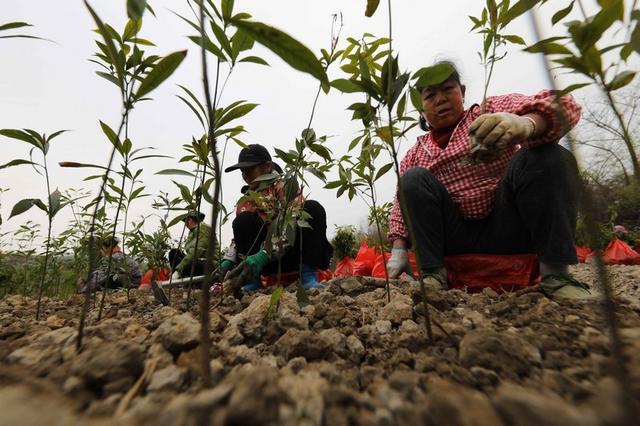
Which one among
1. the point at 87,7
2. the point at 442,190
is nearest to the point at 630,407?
the point at 87,7

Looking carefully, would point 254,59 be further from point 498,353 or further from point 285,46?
point 498,353

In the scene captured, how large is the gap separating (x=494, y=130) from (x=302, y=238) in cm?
149

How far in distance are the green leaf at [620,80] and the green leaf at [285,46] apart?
0.42 meters

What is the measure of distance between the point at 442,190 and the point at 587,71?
3.93 feet

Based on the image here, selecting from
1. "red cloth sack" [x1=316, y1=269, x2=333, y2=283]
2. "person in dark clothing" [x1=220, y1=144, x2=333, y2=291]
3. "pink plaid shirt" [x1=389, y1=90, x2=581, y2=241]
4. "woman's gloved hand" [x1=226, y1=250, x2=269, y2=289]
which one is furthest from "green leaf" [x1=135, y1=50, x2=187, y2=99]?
"red cloth sack" [x1=316, y1=269, x2=333, y2=283]

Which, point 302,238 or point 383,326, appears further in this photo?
point 302,238

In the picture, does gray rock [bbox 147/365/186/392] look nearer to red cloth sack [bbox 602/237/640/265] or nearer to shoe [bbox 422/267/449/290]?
shoe [bbox 422/267/449/290]

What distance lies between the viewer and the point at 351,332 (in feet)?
2.53

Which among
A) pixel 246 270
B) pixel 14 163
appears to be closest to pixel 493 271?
pixel 246 270

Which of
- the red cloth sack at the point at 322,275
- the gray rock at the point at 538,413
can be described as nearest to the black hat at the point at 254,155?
the red cloth sack at the point at 322,275

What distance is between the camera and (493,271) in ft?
5.25

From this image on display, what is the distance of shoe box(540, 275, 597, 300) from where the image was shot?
3.58ft

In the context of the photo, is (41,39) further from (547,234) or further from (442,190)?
(547,234)

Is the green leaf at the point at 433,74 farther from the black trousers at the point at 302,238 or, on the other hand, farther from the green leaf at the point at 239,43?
the black trousers at the point at 302,238
